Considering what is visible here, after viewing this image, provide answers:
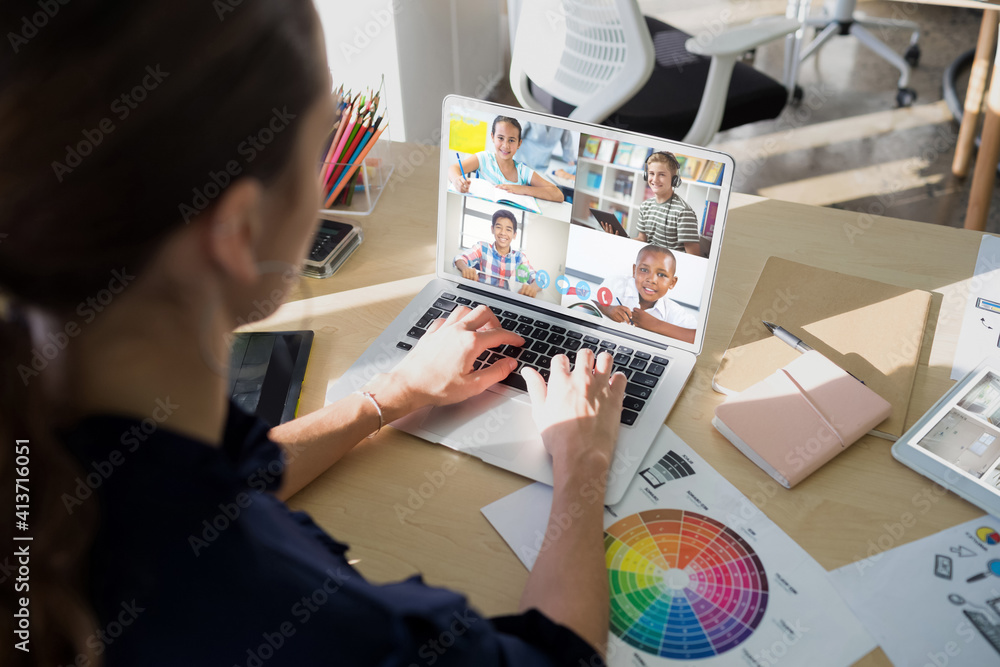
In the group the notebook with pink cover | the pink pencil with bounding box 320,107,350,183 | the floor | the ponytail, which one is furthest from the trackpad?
the floor

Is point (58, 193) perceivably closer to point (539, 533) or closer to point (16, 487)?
point (16, 487)

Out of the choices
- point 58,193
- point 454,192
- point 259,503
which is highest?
point 58,193

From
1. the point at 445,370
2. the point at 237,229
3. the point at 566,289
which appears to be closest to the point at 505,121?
the point at 566,289

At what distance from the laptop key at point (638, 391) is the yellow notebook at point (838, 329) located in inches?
3.7

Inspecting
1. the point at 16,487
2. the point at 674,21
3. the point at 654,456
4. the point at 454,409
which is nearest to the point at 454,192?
the point at 454,409

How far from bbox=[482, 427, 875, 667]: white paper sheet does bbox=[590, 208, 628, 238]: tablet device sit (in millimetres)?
291

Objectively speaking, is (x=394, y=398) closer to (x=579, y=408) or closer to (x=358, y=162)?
(x=579, y=408)

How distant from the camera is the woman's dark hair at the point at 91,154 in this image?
433 mm

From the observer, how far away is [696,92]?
1.88 meters

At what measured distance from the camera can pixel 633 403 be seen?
0.93m

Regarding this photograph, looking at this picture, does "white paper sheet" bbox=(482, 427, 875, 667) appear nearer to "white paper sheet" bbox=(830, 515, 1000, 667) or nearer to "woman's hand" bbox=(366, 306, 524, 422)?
"white paper sheet" bbox=(830, 515, 1000, 667)

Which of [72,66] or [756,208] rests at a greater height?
[72,66]

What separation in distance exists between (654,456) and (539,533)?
0.57 ft

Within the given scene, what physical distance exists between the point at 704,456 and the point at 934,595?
26 cm
